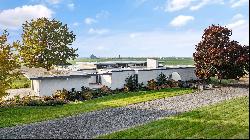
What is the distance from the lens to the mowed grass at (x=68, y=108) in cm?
2955

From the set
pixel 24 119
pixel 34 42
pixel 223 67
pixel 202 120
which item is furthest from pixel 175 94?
pixel 34 42

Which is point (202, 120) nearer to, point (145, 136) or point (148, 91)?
point (145, 136)

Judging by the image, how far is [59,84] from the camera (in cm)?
4256

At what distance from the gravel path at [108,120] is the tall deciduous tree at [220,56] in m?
7.72

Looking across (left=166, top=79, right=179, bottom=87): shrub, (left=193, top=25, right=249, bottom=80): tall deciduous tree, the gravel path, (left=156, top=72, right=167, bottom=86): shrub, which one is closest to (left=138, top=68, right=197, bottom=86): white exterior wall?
(left=156, top=72, right=167, bottom=86): shrub

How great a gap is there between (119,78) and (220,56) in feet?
40.9

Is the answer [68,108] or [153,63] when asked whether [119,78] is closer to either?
[153,63]

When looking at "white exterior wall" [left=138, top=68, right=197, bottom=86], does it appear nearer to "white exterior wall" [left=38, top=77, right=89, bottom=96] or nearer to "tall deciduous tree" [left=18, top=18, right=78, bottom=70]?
"white exterior wall" [left=38, top=77, right=89, bottom=96]

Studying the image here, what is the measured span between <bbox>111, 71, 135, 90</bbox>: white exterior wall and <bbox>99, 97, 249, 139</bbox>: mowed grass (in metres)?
17.7

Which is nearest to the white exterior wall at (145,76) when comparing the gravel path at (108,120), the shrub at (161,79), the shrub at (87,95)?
the shrub at (161,79)

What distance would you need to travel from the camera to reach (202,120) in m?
27.0

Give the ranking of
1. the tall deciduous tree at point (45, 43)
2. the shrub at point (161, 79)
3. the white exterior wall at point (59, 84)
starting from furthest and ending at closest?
the tall deciduous tree at point (45, 43) → the shrub at point (161, 79) → the white exterior wall at point (59, 84)

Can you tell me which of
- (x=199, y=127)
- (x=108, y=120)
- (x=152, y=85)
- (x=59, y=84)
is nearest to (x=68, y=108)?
(x=108, y=120)

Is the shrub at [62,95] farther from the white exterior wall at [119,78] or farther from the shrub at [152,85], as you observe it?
the shrub at [152,85]
